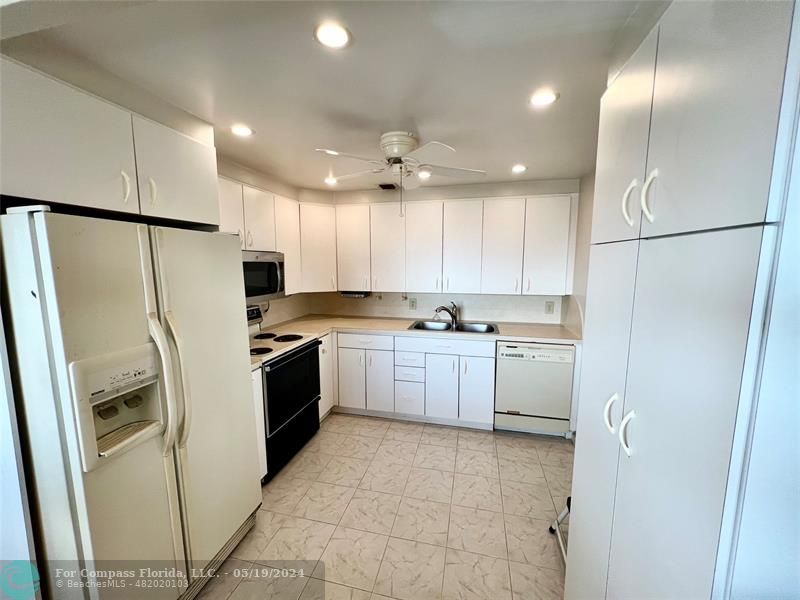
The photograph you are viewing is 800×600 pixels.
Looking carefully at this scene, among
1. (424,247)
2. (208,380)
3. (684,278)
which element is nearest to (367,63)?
(684,278)

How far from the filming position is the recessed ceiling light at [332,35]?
1065mm

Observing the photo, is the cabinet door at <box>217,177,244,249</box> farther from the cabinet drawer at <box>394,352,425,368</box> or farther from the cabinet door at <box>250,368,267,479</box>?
the cabinet drawer at <box>394,352,425,368</box>

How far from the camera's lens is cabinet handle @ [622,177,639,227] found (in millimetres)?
920

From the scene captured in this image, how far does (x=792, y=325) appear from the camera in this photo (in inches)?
19.7

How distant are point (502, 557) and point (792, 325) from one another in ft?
5.91

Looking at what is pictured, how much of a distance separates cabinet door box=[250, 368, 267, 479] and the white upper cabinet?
1679mm

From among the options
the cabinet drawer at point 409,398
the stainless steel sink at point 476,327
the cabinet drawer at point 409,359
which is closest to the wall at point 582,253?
the stainless steel sink at point 476,327

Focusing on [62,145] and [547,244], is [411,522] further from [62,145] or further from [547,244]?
[547,244]

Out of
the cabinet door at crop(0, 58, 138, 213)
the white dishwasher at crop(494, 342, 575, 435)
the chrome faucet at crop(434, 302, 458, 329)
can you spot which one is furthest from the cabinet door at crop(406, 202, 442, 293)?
the cabinet door at crop(0, 58, 138, 213)

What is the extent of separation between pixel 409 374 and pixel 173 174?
7.86 feet

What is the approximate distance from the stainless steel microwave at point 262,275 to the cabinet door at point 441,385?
153cm

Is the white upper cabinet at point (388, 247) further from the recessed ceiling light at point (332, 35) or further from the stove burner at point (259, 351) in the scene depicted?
the recessed ceiling light at point (332, 35)

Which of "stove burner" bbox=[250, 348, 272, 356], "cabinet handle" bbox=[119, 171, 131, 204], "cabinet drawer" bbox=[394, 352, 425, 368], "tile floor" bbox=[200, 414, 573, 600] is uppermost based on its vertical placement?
"cabinet handle" bbox=[119, 171, 131, 204]

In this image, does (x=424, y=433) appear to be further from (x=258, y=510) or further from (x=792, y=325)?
(x=792, y=325)
